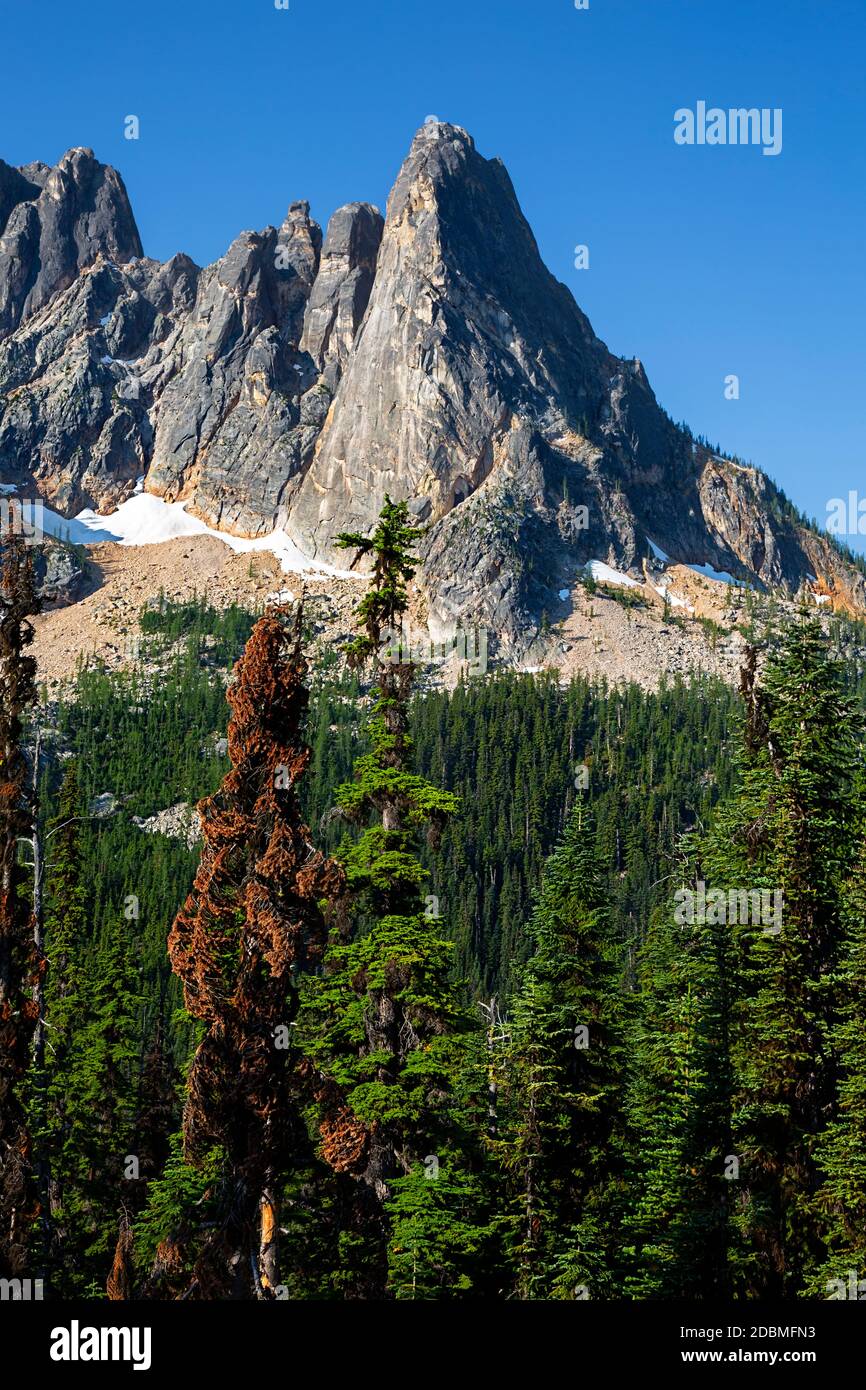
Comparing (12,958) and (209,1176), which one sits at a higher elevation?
(12,958)

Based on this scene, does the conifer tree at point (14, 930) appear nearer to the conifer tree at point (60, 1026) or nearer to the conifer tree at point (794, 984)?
the conifer tree at point (60, 1026)

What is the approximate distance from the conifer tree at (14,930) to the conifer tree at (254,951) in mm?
3841

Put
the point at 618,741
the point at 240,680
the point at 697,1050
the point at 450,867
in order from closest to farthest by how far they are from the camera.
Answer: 1. the point at 240,680
2. the point at 697,1050
3. the point at 450,867
4. the point at 618,741

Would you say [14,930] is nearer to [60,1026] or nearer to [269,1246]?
[269,1246]

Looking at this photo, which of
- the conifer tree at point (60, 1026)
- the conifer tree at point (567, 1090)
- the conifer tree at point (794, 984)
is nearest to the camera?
the conifer tree at point (794, 984)

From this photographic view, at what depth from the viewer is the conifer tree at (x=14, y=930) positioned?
790 inches

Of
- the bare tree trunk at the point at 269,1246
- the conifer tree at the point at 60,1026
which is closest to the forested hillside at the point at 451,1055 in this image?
the bare tree trunk at the point at 269,1246

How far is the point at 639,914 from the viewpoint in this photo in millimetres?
137875

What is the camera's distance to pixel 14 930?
2136 cm

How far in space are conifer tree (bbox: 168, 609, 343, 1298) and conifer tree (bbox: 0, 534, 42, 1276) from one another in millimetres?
3841

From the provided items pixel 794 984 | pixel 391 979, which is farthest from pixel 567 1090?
pixel 391 979
